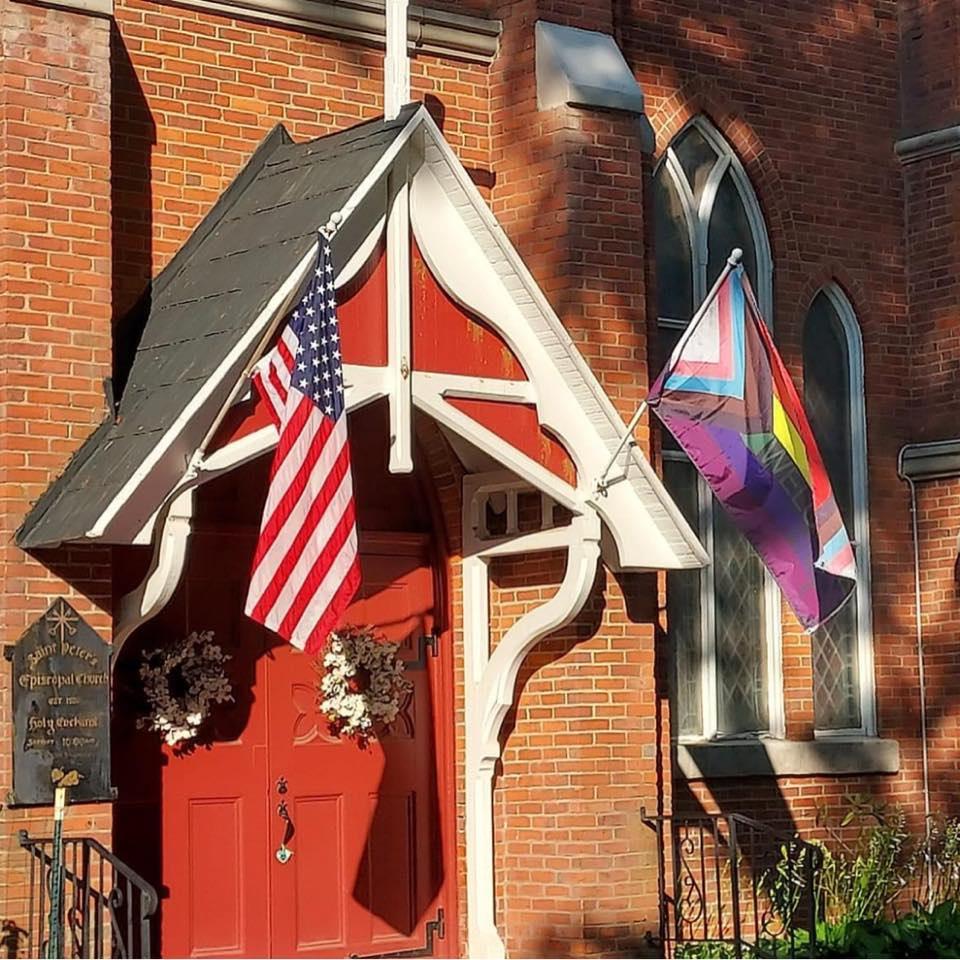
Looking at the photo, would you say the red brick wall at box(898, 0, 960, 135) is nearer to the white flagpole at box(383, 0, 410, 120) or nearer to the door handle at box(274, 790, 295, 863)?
the white flagpole at box(383, 0, 410, 120)

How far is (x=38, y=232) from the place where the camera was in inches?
390

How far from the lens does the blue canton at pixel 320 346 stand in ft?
30.4

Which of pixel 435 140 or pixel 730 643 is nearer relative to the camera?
pixel 435 140

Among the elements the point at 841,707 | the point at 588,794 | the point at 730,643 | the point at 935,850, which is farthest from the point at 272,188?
the point at 935,850

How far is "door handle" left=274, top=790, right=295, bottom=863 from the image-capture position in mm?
11117

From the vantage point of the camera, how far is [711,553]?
44.4 feet

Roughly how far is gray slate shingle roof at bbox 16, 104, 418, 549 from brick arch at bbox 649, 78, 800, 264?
3.37 metres

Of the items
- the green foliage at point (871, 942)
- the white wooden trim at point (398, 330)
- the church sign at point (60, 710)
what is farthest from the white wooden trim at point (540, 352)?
the green foliage at point (871, 942)

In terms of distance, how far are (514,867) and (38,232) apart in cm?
446

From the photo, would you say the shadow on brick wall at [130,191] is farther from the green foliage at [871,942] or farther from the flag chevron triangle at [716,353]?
the green foliage at [871,942]

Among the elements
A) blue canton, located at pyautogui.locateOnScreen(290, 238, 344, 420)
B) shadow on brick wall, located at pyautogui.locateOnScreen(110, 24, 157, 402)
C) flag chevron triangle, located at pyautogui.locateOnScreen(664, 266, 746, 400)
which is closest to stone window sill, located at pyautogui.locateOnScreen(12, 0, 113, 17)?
shadow on brick wall, located at pyautogui.locateOnScreen(110, 24, 157, 402)

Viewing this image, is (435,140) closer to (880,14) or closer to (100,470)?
(100,470)

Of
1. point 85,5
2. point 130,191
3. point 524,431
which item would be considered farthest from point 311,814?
point 85,5

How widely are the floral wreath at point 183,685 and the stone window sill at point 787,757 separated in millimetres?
3322
